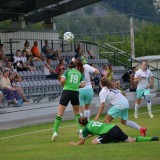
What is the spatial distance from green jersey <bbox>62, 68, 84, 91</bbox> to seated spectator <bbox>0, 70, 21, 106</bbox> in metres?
10.0

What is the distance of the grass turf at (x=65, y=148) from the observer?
48.8 feet

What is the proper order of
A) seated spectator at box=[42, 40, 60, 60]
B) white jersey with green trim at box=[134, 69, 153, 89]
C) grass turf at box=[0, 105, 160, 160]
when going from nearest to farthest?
1. grass turf at box=[0, 105, 160, 160]
2. white jersey with green trim at box=[134, 69, 153, 89]
3. seated spectator at box=[42, 40, 60, 60]

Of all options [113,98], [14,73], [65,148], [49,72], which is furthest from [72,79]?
[49,72]

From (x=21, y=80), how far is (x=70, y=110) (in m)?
3.31

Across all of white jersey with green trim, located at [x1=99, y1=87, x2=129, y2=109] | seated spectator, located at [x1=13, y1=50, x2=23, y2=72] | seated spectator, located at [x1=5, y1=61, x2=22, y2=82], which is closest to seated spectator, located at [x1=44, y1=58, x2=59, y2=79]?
seated spectator, located at [x1=13, y1=50, x2=23, y2=72]

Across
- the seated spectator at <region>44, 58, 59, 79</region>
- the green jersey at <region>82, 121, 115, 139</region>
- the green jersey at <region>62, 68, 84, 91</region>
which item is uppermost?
the green jersey at <region>62, 68, 84, 91</region>

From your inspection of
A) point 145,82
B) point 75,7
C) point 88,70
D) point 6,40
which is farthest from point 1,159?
point 75,7

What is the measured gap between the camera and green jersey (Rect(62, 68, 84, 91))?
731 inches

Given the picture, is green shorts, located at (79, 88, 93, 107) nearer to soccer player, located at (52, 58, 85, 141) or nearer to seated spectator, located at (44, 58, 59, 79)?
soccer player, located at (52, 58, 85, 141)

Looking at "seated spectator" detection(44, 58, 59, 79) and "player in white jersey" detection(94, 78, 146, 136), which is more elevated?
"player in white jersey" detection(94, 78, 146, 136)

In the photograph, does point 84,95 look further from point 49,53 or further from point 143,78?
point 49,53

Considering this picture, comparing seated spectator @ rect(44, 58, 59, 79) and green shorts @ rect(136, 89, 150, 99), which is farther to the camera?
seated spectator @ rect(44, 58, 59, 79)

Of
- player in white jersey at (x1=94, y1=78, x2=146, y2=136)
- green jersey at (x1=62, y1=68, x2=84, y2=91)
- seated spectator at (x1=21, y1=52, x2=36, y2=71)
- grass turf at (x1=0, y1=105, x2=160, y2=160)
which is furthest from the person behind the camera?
seated spectator at (x1=21, y1=52, x2=36, y2=71)

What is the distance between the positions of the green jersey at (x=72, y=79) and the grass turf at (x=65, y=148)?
1.33 m
